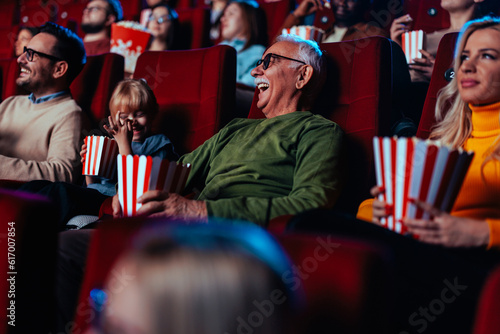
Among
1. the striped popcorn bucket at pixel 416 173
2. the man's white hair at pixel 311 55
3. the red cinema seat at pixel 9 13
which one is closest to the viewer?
the striped popcorn bucket at pixel 416 173

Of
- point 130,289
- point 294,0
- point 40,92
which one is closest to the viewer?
point 130,289

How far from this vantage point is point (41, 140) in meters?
1.33

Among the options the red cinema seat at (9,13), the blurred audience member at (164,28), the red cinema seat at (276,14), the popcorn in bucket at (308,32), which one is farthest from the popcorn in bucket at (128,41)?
the red cinema seat at (9,13)

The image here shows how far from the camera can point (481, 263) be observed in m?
0.63

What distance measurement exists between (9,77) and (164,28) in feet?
2.09

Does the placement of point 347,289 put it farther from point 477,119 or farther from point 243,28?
point 243,28

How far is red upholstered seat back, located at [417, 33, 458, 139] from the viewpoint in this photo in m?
0.98

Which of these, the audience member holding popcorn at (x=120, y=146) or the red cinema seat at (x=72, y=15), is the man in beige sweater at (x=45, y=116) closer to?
the audience member holding popcorn at (x=120, y=146)

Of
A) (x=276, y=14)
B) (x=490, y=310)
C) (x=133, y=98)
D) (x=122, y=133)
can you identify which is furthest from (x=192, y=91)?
(x=490, y=310)

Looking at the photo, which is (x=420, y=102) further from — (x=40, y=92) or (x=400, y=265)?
(x=40, y=92)

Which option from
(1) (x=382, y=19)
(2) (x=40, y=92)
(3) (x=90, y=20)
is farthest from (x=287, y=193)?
(3) (x=90, y=20)

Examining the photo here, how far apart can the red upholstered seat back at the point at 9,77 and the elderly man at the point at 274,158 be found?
0.90 meters

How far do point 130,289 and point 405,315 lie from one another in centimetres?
30

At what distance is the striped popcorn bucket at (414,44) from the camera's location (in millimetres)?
1388
